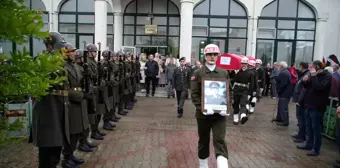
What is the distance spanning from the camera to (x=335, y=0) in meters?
18.2

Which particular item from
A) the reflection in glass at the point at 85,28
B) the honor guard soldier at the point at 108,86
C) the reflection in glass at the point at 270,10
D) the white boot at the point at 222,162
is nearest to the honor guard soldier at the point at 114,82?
the honor guard soldier at the point at 108,86

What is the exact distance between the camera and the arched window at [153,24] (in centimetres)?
1955

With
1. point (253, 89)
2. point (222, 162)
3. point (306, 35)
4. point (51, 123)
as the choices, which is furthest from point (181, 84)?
point (306, 35)

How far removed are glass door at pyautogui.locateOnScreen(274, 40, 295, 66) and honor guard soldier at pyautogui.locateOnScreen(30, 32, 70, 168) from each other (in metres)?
17.6

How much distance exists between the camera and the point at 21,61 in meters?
1.35

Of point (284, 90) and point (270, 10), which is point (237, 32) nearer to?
point (270, 10)

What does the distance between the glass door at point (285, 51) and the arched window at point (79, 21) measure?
10.8m

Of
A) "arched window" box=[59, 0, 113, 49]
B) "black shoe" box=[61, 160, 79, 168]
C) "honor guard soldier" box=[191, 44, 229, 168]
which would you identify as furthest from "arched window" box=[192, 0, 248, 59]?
"black shoe" box=[61, 160, 79, 168]

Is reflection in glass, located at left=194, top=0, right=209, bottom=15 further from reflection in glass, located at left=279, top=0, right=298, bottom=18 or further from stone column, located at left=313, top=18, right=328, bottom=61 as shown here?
stone column, located at left=313, top=18, right=328, bottom=61

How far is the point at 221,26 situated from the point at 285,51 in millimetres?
4458

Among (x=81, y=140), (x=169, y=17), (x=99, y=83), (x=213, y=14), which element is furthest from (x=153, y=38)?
(x=81, y=140)

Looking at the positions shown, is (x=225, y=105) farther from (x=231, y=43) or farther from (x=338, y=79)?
(x=231, y=43)

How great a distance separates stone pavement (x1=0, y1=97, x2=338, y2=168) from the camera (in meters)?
5.38

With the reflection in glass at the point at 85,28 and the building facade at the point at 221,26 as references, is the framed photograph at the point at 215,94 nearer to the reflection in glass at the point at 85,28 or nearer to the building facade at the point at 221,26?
the building facade at the point at 221,26
